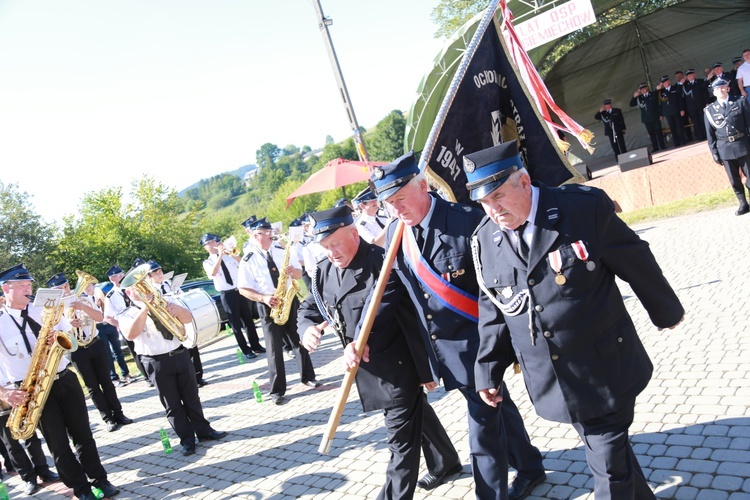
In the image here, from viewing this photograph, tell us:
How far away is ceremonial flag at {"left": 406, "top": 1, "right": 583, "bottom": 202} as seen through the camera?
13.2 ft

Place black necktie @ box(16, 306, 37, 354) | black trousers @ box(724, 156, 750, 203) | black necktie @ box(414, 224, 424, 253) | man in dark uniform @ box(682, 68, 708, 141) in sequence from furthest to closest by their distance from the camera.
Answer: man in dark uniform @ box(682, 68, 708, 141), black trousers @ box(724, 156, 750, 203), black necktie @ box(16, 306, 37, 354), black necktie @ box(414, 224, 424, 253)

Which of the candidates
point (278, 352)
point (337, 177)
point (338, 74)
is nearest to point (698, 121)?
point (338, 74)

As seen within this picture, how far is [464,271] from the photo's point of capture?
364 centimetres

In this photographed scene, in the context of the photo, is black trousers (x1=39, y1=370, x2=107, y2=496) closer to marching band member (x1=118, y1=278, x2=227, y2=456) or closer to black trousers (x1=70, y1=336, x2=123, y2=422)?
marching band member (x1=118, y1=278, x2=227, y2=456)

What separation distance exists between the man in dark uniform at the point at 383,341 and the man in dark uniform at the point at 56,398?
3182 millimetres

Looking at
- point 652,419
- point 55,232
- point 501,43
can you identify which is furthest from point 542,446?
point 55,232

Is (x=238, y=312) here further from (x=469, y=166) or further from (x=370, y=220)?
(x=469, y=166)

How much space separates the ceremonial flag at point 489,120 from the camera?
4.03 meters

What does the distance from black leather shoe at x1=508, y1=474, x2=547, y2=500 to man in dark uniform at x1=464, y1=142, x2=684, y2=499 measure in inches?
46.4

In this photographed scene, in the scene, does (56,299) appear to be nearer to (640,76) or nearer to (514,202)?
(514,202)

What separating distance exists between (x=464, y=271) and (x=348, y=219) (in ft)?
3.46

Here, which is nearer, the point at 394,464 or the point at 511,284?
the point at 511,284

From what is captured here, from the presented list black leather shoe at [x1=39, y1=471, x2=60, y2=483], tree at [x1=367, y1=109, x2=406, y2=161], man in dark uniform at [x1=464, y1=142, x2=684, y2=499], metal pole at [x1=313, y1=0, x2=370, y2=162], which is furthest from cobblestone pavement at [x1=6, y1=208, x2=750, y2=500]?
tree at [x1=367, y1=109, x2=406, y2=161]

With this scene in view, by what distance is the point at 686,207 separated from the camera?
484 inches
